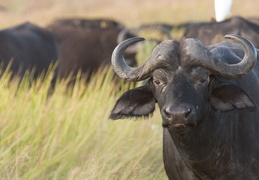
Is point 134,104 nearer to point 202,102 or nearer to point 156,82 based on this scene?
point 156,82

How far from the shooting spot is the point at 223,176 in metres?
5.68

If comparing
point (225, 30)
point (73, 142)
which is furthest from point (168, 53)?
point (225, 30)

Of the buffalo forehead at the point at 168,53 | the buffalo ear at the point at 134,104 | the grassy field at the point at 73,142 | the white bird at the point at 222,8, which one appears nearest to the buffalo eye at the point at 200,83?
the buffalo forehead at the point at 168,53

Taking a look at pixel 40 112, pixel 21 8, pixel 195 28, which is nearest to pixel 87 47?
pixel 195 28

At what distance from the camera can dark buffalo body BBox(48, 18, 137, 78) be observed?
1584 cm

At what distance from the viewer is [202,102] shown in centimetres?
532

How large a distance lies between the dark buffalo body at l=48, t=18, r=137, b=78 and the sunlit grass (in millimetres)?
7081

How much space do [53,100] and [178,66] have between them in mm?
3532

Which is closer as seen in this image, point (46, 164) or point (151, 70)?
point (151, 70)

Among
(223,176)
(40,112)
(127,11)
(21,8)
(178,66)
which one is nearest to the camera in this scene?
(178,66)

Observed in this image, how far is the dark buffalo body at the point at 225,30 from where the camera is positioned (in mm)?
9781

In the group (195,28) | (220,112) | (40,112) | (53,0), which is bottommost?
(53,0)

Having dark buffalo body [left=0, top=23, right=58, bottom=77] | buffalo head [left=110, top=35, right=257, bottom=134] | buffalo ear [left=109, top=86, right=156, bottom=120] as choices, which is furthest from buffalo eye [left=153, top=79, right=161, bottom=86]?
dark buffalo body [left=0, top=23, right=58, bottom=77]

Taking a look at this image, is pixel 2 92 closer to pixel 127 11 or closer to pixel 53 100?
pixel 53 100
